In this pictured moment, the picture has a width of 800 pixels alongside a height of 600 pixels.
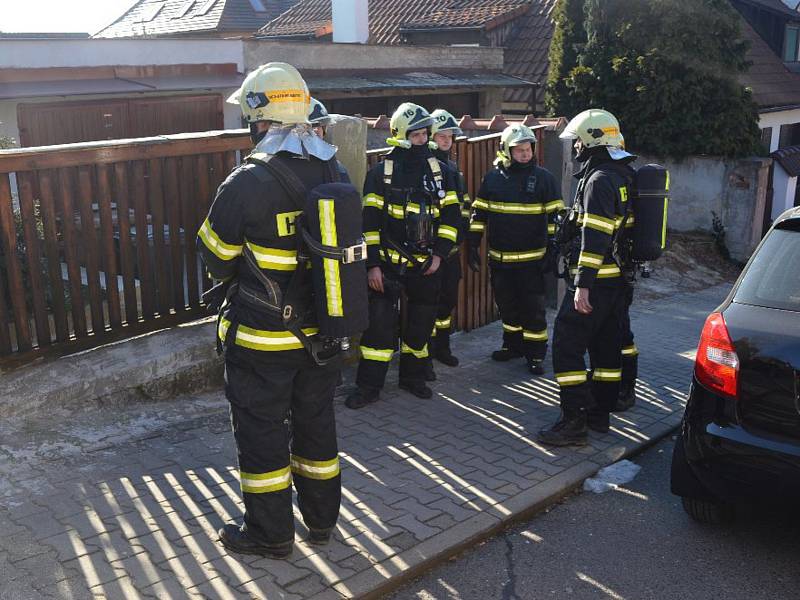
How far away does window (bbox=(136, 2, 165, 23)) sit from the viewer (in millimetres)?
28844

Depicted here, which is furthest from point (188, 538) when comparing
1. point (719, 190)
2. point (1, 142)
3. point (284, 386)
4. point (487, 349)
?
point (719, 190)

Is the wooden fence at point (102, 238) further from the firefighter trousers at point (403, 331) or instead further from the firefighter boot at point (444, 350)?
the firefighter boot at point (444, 350)

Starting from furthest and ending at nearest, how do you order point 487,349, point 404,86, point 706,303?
1. point 404,86
2. point 706,303
3. point 487,349

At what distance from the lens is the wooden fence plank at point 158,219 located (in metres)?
5.36

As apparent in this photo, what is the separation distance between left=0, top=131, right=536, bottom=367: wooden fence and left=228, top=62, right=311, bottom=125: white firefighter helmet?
1804 millimetres

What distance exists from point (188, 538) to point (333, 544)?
0.67 m

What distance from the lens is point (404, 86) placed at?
49.7 feet

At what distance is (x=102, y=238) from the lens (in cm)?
524

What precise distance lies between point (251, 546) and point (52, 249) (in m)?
2.33

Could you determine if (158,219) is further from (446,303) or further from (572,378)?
(572,378)

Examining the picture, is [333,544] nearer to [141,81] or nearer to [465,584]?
[465,584]

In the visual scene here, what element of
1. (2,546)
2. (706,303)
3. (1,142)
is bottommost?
(706,303)

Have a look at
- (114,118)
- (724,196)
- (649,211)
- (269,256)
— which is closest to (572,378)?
(649,211)

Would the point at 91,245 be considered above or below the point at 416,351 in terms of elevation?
above
